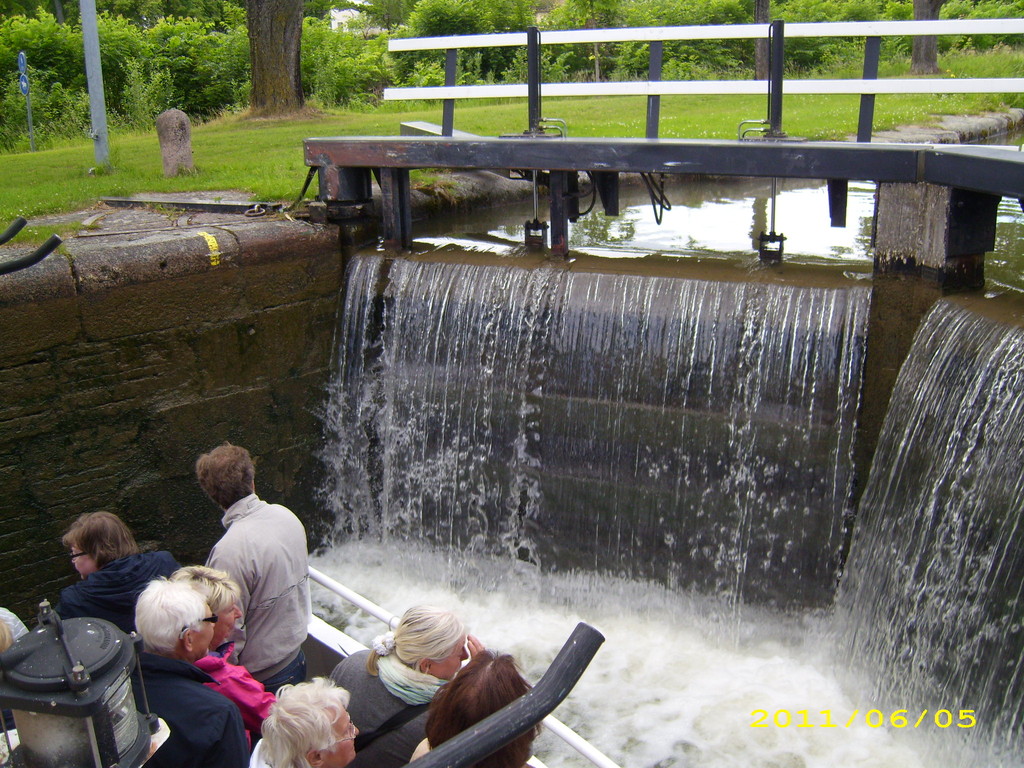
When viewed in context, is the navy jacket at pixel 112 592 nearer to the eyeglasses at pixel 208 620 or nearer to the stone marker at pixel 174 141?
the eyeglasses at pixel 208 620

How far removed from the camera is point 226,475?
3.81 metres

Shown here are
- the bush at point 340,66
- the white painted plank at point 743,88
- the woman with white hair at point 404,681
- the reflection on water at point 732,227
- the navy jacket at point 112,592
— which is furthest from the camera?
the bush at point 340,66

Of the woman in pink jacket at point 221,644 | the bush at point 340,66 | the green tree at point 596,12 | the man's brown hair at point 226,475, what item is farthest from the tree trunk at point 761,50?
the woman in pink jacket at point 221,644

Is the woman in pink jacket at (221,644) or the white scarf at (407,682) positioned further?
the woman in pink jacket at (221,644)

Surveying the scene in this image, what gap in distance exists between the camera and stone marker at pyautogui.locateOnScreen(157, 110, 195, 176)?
9.15 meters

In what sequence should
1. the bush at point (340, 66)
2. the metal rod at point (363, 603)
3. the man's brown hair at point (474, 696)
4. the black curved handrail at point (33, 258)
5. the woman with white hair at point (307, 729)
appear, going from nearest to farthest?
the black curved handrail at point (33, 258) → the man's brown hair at point (474, 696) → the woman with white hair at point (307, 729) → the metal rod at point (363, 603) → the bush at point (340, 66)

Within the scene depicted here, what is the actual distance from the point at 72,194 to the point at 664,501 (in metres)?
5.36

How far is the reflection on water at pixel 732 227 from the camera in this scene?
22.8 ft

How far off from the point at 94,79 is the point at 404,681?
8.16 meters

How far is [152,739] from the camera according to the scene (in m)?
1.83

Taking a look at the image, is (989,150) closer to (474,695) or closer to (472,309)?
(472,309)

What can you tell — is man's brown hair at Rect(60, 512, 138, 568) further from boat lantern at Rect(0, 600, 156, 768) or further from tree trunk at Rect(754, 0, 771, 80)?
tree trunk at Rect(754, 0, 771, 80)
